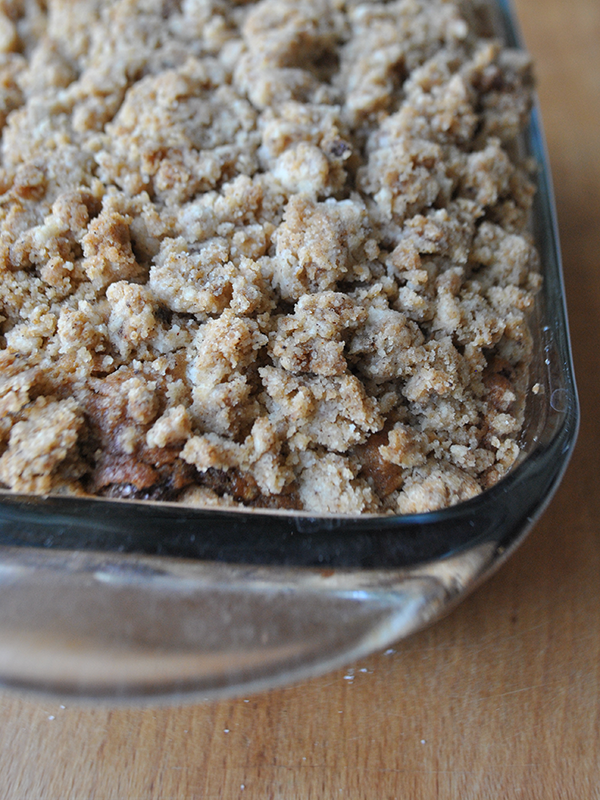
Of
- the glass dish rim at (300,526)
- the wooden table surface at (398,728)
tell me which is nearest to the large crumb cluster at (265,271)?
the glass dish rim at (300,526)

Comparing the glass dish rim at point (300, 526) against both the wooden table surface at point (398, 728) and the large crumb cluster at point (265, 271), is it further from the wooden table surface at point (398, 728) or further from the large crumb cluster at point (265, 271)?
the wooden table surface at point (398, 728)

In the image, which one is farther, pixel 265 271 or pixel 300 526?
pixel 265 271

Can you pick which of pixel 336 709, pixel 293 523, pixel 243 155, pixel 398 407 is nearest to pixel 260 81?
pixel 243 155

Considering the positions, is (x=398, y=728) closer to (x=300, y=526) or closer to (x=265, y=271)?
(x=300, y=526)

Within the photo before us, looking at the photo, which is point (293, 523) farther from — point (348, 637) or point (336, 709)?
point (336, 709)

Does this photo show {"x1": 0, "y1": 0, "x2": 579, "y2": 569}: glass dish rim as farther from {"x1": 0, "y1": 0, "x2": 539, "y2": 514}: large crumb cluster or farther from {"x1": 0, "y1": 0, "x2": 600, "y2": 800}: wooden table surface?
{"x1": 0, "y1": 0, "x2": 600, "y2": 800}: wooden table surface

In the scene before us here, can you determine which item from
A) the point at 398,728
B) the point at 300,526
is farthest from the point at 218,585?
the point at 398,728
